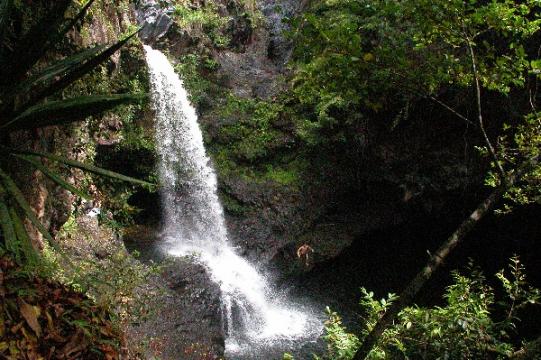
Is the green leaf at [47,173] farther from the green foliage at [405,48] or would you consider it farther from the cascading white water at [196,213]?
the cascading white water at [196,213]

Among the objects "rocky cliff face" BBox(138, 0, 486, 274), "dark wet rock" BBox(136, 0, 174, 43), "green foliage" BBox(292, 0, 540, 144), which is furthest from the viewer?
"dark wet rock" BBox(136, 0, 174, 43)

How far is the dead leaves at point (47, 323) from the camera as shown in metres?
1.60

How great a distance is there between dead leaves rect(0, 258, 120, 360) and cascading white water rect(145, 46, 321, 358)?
21.0 ft

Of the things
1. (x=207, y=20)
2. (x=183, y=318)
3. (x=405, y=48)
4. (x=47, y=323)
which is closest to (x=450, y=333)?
(x=405, y=48)

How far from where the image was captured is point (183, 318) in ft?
23.2

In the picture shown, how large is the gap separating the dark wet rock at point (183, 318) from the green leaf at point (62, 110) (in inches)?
150

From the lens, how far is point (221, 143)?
449 inches

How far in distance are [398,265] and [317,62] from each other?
863 centimetres

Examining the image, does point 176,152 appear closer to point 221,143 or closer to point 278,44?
point 221,143

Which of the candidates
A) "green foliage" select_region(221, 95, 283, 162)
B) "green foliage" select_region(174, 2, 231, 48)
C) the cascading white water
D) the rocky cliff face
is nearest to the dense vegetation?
the rocky cliff face

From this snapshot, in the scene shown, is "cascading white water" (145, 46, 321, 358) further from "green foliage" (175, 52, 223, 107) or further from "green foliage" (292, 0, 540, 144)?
"green foliage" (292, 0, 540, 144)

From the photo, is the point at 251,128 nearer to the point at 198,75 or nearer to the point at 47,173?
the point at 198,75

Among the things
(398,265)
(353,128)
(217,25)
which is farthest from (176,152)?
(398,265)

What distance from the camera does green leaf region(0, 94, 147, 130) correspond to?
2.04 meters
